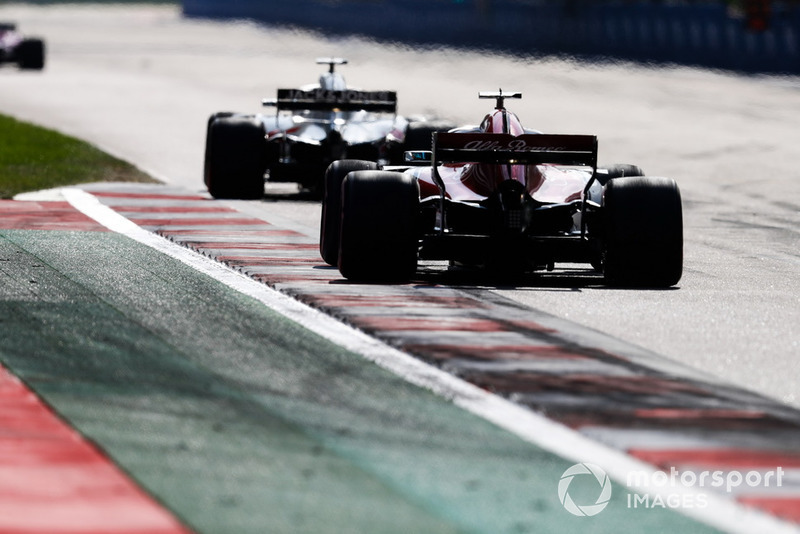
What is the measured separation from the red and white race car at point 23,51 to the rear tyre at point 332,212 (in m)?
31.1

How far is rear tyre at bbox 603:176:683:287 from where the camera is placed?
11.1 meters

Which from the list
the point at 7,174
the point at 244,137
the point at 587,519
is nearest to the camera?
the point at 587,519

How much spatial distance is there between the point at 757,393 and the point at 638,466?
1.51 meters

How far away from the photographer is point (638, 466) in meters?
6.31

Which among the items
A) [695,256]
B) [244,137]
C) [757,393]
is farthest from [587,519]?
[244,137]

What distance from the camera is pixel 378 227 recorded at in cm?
1098

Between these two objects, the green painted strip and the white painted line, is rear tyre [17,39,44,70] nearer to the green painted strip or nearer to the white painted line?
the white painted line

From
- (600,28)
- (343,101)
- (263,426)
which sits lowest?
(600,28)

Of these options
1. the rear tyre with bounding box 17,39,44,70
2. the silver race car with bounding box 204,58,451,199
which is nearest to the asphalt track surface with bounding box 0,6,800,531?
the silver race car with bounding box 204,58,451,199

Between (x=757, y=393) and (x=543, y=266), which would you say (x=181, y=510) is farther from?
(x=543, y=266)

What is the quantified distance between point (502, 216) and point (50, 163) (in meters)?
10.6

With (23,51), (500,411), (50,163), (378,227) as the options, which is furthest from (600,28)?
(500,411)

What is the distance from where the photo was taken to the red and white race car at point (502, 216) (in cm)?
1100

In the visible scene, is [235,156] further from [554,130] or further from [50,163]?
[554,130]
